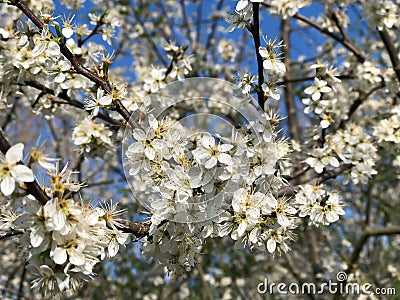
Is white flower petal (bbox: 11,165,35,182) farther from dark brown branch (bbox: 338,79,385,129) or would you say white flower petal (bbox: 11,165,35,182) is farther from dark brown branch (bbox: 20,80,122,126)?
dark brown branch (bbox: 338,79,385,129)

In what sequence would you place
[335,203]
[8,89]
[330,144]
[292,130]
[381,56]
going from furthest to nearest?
1. [292,130]
2. [381,56]
3. [330,144]
4. [8,89]
5. [335,203]

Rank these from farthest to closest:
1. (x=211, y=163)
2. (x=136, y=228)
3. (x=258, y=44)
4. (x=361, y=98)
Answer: (x=361, y=98) → (x=258, y=44) → (x=136, y=228) → (x=211, y=163)

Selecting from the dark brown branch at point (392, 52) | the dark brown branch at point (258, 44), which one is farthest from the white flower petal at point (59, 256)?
the dark brown branch at point (392, 52)

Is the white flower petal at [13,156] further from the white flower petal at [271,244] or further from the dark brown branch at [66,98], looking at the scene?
the dark brown branch at [66,98]

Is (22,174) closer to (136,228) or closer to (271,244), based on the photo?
(136,228)

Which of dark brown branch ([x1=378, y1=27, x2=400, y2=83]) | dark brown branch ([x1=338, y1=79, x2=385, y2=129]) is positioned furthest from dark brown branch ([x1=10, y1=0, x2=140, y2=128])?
dark brown branch ([x1=378, y1=27, x2=400, y2=83])

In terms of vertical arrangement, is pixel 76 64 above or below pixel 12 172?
above

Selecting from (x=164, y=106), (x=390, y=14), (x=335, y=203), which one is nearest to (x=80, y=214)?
(x=335, y=203)

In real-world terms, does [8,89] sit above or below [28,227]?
above

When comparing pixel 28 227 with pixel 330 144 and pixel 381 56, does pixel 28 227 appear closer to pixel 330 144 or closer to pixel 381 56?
pixel 330 144

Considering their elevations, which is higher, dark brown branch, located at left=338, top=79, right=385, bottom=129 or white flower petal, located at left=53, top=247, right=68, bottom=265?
dark brown branch, located at left=338, top=79, right=385, bottom=129

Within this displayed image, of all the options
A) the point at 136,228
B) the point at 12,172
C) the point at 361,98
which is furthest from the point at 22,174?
the point at 361,98

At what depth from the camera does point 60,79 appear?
7.04 feet

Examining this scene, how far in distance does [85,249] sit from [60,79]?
3.19 feet
